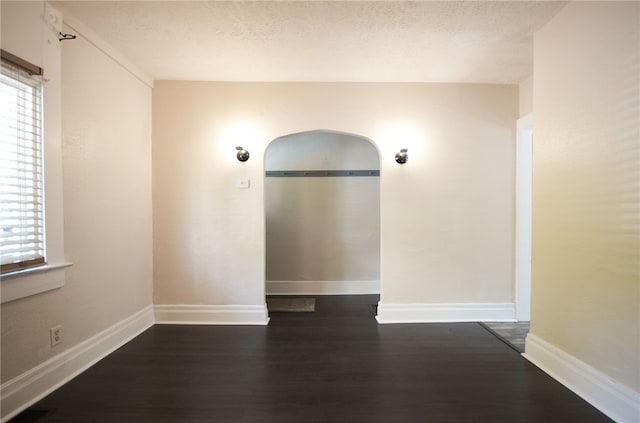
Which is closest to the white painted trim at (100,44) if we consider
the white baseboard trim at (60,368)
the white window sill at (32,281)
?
the white window sill at (32,281)

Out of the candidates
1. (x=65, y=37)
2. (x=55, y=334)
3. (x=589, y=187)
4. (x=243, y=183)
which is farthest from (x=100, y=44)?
(x=589, y=187)

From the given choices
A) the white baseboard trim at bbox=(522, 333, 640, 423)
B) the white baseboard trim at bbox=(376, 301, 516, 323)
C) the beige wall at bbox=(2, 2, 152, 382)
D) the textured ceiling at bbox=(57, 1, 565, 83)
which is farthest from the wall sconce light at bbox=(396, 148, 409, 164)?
the beige wall at bbox=(2, 2, 152, 382)

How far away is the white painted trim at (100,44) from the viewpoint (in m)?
1.82

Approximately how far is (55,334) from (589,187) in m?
3.50

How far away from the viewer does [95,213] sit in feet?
6.72

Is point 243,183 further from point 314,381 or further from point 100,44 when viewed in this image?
point 314,381

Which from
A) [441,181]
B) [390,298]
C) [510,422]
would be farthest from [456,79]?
[510,422]

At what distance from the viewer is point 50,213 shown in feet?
5.57

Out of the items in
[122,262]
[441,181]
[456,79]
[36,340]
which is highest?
[456,79]

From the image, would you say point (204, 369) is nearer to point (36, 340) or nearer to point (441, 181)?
point (36, 340)

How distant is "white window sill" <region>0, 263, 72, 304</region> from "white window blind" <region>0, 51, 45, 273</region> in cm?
5

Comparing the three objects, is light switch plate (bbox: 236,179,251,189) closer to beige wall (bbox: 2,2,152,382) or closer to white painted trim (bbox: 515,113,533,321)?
beige wall (bbox: 2,2,152,382)

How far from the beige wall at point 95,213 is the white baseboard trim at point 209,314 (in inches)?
9.4

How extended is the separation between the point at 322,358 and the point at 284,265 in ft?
5.96
